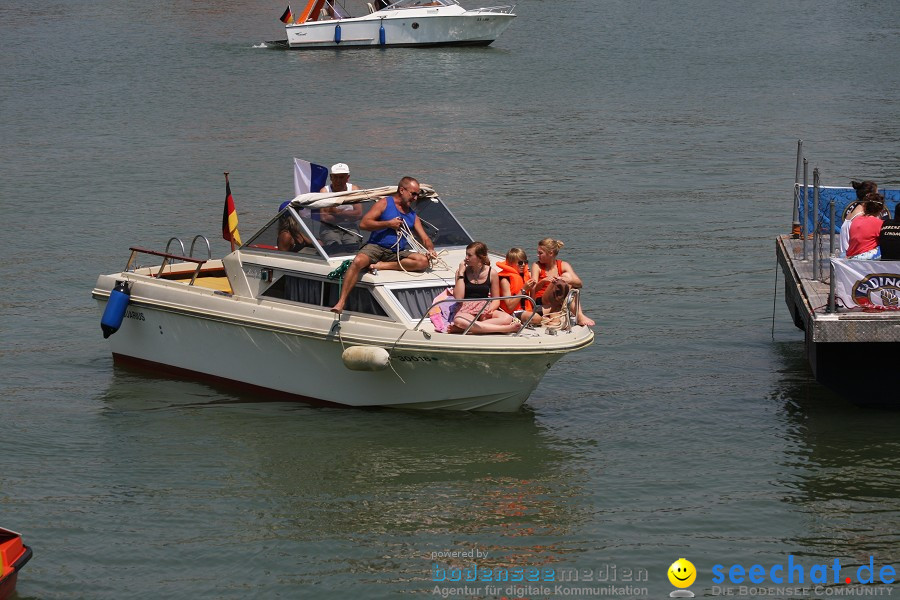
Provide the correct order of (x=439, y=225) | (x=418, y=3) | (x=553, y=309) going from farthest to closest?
(x=418, y=3) < (x=439, y=225) < (x=553, y=309)

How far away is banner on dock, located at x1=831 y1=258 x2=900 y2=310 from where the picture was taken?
12812 mm

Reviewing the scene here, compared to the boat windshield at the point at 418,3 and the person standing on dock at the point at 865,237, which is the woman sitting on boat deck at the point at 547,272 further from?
the boat windshield at the point at 418,3

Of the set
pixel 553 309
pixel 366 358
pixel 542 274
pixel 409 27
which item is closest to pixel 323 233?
pixel 366 358

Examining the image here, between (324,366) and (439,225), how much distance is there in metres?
2.35

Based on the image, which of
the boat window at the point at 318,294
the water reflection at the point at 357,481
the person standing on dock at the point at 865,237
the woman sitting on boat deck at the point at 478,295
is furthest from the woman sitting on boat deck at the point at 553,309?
the person standing on dock at the point at 865,237

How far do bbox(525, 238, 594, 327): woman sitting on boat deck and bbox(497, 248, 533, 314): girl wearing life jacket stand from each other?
4.4 inches

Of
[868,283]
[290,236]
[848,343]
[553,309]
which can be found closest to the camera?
[868,283]

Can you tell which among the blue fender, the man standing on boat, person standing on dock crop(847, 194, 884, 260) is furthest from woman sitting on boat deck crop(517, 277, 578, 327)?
the blue fender

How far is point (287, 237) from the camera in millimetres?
14945

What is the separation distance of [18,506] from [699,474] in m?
6.79

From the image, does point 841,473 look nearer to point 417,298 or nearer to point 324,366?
point 417,298

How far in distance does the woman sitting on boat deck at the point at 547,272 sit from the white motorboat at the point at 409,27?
46.4 m

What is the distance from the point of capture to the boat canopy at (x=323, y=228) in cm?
1468

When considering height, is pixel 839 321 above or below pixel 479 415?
above
